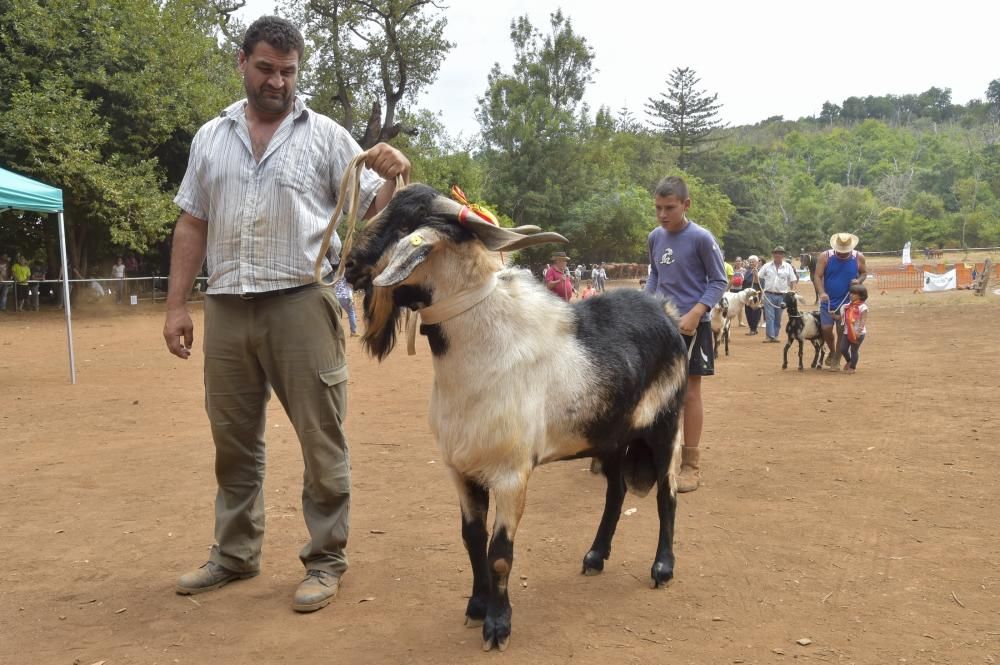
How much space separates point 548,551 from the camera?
469cm

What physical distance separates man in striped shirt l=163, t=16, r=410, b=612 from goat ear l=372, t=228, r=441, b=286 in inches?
22.1

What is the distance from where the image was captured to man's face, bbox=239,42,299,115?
3693 millimetres

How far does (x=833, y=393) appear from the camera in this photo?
404 inches

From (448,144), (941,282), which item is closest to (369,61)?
(448,144)

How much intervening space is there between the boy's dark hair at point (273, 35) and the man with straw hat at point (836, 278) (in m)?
10.2

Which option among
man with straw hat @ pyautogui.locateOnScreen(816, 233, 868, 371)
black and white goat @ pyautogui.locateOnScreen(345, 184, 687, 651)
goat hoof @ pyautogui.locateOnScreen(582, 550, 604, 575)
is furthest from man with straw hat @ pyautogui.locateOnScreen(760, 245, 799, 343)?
black and white goat @ pyautogui.locateOnScreen(345, 184, 687, 651)

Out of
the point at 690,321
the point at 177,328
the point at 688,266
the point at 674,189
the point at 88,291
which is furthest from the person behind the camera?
the point at 88,291

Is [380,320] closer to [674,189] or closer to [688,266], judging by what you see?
[674,189]

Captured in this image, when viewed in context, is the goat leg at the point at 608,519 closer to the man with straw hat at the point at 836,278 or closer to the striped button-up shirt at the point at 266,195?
the striped button-up shirt at the point at 266,195

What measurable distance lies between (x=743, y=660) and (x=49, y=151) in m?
22.8

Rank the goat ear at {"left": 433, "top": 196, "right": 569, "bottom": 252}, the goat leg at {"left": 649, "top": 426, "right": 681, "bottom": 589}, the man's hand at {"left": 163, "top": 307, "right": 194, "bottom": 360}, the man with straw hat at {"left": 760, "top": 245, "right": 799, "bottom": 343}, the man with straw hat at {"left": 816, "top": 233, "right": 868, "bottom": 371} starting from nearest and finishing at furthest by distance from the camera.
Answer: the goat ear at {"left": 433, "top": 196, "right": 569, "bottom": 252}
the man's hand at {"left": 163, "top": 307, "right": 194, "bottom": 360}
the goat leg at {"left": 649, "top": 426, "right": 681, "bottom": 589}
the man with straw hat at {"left": 816, "top": 233, "right": 868, "bottom": 371}
the man with straw hat at {"left": 760, "top": 245, "right": 799, "bottom": 343}

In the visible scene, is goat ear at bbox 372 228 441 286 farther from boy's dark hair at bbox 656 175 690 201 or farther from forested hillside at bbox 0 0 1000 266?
forested hillside at bbox 0 0 1000 266

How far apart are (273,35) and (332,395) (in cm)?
171

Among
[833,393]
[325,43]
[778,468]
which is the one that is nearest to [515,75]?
[325,43]
